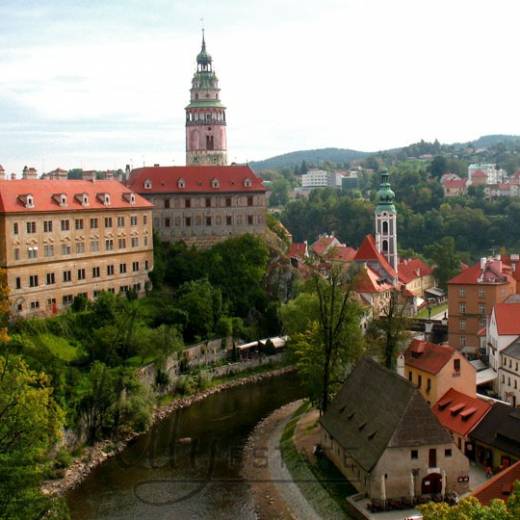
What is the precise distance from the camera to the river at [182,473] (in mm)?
32312

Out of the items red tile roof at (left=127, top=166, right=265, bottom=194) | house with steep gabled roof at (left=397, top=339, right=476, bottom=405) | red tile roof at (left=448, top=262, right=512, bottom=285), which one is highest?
red tile roof at (left=127, top=166, right=265, bottom=194)

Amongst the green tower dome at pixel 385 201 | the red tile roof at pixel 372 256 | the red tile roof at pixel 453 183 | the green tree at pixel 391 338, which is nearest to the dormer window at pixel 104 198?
the green tree at pixel 391 338

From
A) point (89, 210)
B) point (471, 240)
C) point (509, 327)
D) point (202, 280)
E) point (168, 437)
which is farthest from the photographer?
point (471, 240)

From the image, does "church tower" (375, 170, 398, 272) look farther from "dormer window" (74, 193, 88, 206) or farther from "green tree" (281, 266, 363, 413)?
"dormer window" (74, 193, 88, 206)

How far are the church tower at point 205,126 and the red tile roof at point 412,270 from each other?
21.8 meters

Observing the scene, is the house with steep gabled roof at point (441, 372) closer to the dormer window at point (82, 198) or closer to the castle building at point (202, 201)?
the dormer window at point (82, 198)

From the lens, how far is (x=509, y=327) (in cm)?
4709

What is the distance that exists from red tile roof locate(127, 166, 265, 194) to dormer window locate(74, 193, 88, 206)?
11201 millimetres

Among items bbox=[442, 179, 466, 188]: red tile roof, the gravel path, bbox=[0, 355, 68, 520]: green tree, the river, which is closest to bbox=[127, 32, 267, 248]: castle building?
the river

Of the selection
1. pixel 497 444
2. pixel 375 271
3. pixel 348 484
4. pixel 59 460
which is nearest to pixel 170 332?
pixel 59 460

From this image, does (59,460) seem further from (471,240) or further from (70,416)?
(471,240)

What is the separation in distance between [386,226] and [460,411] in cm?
4902

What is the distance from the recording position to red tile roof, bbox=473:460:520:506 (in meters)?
27.1

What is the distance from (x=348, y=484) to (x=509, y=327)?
59.0 ft
